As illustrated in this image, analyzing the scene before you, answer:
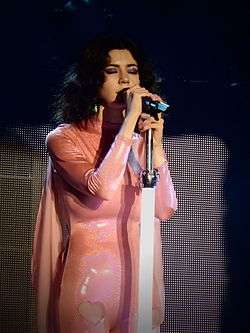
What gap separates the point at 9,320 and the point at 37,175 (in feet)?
1.62

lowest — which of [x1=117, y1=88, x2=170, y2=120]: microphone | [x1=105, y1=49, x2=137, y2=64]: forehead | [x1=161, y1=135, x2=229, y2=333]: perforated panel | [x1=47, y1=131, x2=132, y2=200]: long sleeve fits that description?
[x1=161, y1=135, x2=229, y2=333]: perforated panel

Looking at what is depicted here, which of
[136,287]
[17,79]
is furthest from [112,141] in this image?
[17,79]

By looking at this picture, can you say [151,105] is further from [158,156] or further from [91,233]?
[91,233]

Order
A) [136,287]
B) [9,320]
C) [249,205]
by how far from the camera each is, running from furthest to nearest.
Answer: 1. [249,205]
2. [9,320]
3. [136,287]

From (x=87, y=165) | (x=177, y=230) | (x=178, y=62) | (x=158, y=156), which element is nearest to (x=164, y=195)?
(x=158, y=156)

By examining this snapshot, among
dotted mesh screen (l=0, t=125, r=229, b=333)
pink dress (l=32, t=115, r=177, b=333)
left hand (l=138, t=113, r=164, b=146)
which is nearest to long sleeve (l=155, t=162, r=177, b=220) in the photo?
pink dress (l=32, t=115, r=177, b=333)

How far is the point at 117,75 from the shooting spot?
1771 mm

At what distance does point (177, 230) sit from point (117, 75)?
67 centimetres

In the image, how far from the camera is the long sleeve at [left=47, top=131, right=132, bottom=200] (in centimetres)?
155

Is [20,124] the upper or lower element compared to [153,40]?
lower

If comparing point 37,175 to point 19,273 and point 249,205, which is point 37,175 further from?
point 249,205

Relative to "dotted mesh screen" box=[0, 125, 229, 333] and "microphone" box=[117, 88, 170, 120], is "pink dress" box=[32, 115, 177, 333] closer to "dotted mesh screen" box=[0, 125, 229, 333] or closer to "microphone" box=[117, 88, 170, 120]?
"microphone" box=[117, 88, 170, 120]

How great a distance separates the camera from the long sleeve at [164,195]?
66.4 inches

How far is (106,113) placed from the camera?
176 cm
